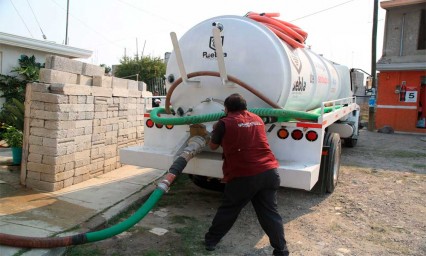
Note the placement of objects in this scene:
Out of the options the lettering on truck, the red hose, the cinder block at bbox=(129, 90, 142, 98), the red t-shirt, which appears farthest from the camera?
the cinder block at bbox=(129, 90, 142, 98)

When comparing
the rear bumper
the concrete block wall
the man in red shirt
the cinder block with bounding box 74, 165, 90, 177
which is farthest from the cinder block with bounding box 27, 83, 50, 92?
the man in red shirt

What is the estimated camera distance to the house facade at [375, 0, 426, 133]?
50.5ft

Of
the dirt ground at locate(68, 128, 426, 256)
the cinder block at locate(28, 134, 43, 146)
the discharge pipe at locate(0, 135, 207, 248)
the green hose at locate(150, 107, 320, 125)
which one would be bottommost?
the dirt ground at locate(68, 128, 426, 256)

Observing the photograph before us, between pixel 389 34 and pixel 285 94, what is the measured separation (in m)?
13.9

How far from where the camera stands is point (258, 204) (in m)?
3.86

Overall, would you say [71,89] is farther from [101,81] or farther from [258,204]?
[258,204]

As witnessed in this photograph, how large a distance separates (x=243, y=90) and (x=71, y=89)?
8.44ft

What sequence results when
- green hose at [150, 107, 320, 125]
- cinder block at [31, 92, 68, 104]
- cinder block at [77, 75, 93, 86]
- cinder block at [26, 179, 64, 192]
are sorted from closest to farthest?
green hose at [150, 107, 320, 125]
cinder block at [31, 92, 68, 104]
cinder block at [26, 179, 64, 192]
cinder block at [77, 75, 93, 86]

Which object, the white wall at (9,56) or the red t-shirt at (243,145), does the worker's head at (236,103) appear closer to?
the red t-shirt at (243,145)

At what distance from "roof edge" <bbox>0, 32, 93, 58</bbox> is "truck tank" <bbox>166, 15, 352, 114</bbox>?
23.3 ft

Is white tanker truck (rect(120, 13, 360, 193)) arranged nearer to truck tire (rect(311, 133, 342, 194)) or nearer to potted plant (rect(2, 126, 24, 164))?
truck tire (rect(311, 133, 342, 194))

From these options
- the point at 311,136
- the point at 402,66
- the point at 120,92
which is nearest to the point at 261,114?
the point at 311,136

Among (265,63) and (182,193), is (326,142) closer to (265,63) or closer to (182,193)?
(265,63)

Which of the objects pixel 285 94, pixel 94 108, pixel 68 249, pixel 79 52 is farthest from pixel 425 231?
pixel 79 52
